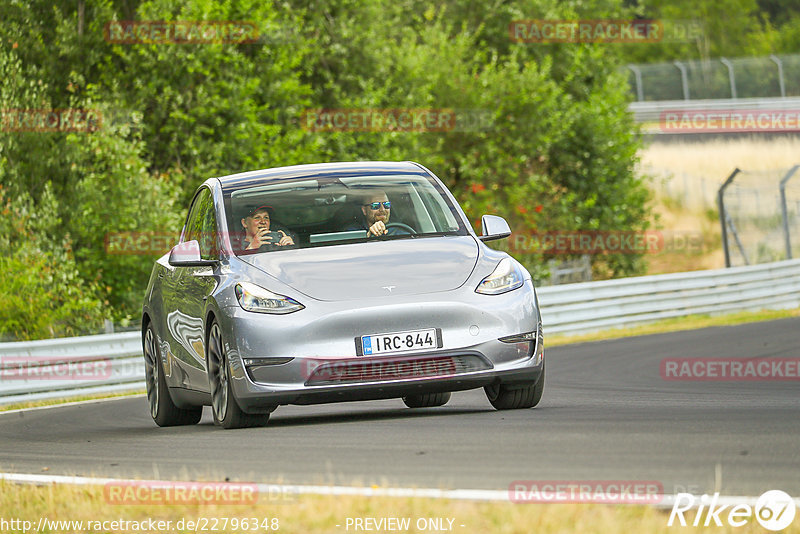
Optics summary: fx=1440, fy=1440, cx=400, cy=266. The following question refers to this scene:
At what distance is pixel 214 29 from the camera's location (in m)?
27.8

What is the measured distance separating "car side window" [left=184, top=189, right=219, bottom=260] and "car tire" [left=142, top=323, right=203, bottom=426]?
0.87m

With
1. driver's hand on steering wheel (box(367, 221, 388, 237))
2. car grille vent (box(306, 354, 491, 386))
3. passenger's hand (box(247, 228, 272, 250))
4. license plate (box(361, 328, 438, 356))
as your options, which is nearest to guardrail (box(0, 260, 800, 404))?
passenger's hand (box(247, 228, 272, 250))

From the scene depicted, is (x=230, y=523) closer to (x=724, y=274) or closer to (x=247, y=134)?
(x=724, y=274)

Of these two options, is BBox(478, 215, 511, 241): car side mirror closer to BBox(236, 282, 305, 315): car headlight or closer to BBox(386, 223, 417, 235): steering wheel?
BBox(386, 223, 417, 235): steering wheel

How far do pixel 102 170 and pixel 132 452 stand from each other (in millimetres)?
18331

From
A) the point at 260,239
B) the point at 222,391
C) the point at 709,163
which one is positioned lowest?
the point at 709,163

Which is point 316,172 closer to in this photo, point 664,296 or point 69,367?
point 69,367

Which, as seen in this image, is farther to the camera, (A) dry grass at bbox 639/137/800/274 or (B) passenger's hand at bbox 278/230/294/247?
(A) dry grass at bbox 639/137/800/274

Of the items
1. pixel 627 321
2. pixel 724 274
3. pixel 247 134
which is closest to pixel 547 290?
pixel 627 321

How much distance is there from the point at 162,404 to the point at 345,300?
2859 mm

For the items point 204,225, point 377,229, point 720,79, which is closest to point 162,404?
point 204,225

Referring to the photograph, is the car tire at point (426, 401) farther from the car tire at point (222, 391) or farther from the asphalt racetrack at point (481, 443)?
the car tire at point (222, 391)

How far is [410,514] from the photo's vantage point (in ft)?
16.3

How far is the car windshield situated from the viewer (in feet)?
30.2
